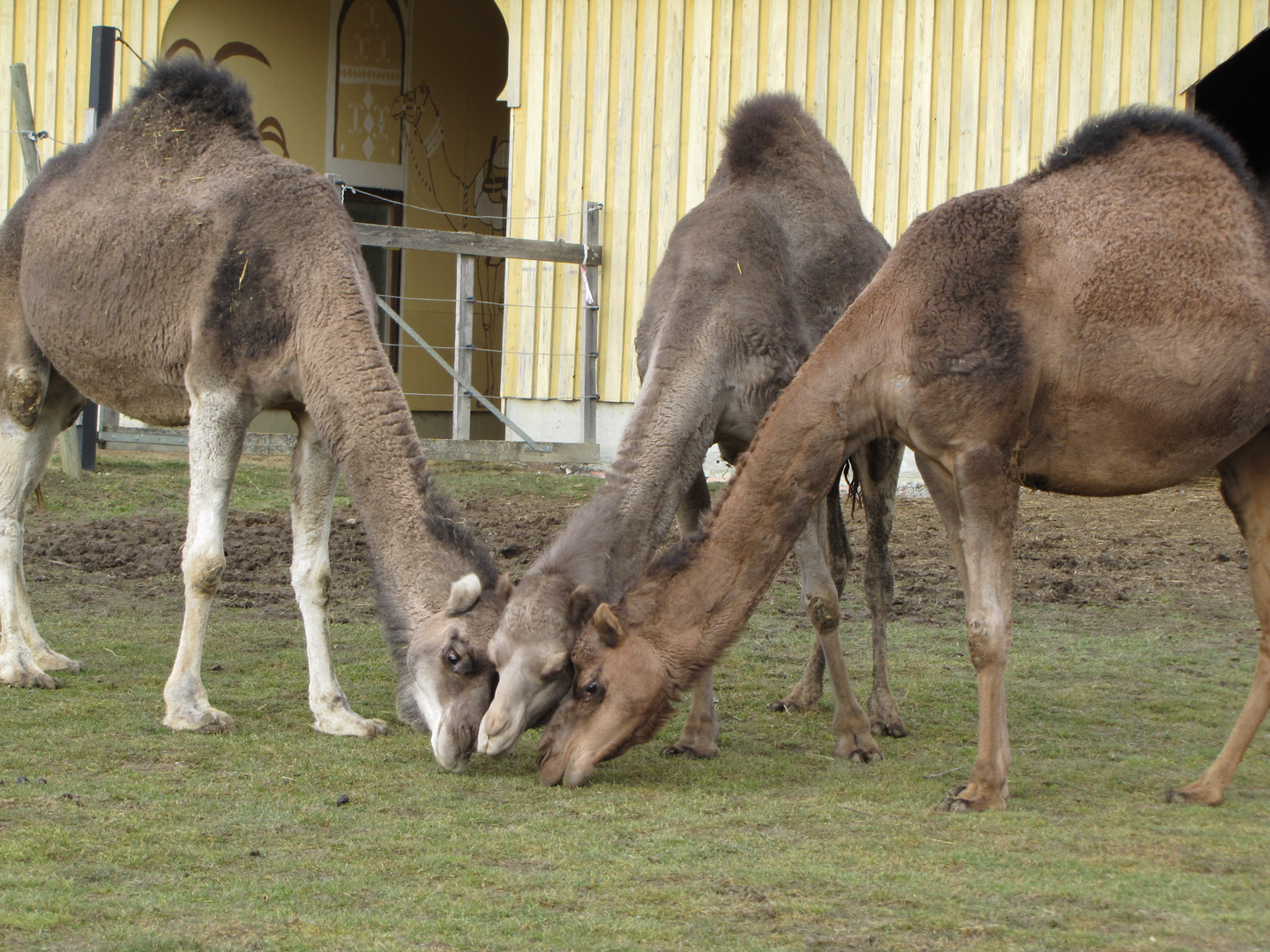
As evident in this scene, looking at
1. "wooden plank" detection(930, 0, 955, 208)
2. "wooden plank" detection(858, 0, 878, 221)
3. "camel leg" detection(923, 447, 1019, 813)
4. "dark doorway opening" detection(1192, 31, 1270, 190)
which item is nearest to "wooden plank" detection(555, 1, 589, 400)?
"wooden plank" detection(858, 0, 878, 221)

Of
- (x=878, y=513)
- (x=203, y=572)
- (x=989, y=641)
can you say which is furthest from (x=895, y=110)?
(x=989, y=641)

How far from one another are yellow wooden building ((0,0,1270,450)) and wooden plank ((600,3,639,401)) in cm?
2

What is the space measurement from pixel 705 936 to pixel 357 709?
3.09m

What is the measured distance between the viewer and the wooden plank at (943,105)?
13.4m

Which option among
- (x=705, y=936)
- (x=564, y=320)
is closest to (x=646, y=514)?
(x=705, y=936)

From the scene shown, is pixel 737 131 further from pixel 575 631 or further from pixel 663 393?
pixel 575 631

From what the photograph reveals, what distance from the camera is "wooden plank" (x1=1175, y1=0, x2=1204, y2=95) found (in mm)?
12547

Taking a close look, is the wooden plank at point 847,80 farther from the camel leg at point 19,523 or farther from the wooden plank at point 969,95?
the camel leg at point 19,523

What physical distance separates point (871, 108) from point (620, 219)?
279 cm

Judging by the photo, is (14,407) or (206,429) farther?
(14,407)

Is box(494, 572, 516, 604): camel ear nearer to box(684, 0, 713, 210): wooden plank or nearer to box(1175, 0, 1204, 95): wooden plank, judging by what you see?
box(684, 0, 713, 210): wooden plank

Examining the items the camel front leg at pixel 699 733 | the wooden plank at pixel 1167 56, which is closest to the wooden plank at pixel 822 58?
the wooden plank at pixel 1167 56

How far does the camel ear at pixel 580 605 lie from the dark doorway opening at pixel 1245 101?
13.5 metres

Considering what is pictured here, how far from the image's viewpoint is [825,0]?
13.6 m
